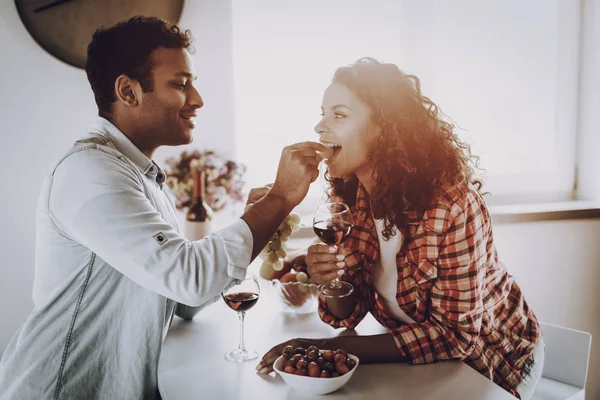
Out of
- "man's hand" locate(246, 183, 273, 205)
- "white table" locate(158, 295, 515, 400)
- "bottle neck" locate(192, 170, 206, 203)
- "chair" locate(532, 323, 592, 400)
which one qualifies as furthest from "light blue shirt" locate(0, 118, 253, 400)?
"chair" locate(532, 323, 592, 400)

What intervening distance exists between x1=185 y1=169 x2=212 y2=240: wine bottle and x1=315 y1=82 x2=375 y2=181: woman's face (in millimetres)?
674

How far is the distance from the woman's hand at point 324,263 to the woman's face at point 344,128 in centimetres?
29

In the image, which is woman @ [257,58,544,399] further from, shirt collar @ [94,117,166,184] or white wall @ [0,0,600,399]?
white wall @ [0,0,600,399]

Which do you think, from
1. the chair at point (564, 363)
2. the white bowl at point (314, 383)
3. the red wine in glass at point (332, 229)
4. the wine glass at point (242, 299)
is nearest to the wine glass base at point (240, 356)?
the wine glass at point (242, 299)

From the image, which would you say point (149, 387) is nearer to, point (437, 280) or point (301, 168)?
point (301, 168)

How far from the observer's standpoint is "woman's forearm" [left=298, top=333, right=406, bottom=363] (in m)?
1.24

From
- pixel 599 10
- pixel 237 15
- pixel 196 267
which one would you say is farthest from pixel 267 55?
pixel 599 10

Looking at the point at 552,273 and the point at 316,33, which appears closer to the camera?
the point at 316,33

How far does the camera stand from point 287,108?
2746mm

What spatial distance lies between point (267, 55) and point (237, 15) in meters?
0.25

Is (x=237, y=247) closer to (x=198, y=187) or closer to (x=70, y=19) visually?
(x=198, y=187)

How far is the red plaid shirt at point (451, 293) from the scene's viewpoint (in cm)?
129

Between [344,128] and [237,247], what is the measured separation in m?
0.63

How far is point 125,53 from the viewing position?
1389 millimetres
